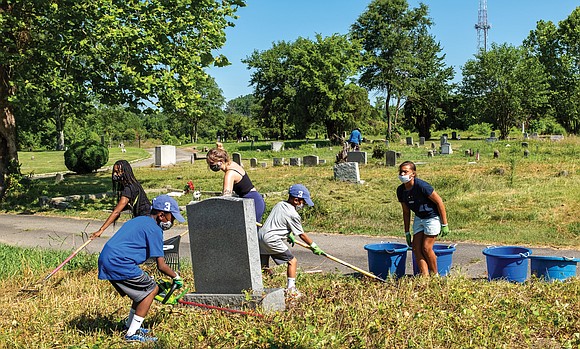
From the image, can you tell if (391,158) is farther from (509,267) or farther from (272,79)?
(272,79)

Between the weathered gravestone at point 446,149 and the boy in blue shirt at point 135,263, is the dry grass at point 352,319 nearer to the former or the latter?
the boy in blue shirt at point 135,263

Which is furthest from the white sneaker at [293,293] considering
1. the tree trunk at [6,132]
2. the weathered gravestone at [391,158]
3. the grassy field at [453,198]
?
the weathered gravestone at [391,158]

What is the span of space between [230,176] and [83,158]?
84.2 ft

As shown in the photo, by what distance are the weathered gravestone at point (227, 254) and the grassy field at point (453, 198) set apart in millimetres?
6574

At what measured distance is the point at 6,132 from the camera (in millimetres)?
19406

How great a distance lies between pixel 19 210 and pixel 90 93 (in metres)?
4.43

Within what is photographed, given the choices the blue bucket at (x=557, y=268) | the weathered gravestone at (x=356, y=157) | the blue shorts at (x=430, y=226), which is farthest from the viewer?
the weathered gravestone at (x=356, y=157)

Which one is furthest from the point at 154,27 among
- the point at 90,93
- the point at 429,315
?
the point at 429,315

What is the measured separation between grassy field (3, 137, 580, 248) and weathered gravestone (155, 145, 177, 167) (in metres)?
8.78

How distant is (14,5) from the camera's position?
17.8 meters

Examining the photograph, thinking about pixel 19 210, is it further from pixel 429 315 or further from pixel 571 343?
pixel 571 343

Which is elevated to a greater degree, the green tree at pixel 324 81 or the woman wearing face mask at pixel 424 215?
the green tree at pixel 324 81

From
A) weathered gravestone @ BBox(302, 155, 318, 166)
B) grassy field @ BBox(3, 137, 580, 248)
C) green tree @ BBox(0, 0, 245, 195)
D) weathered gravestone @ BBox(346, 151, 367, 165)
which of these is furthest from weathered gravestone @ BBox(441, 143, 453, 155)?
green tree @ BBox(0, 0, 245, 195)

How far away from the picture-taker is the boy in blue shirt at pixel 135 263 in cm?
575
